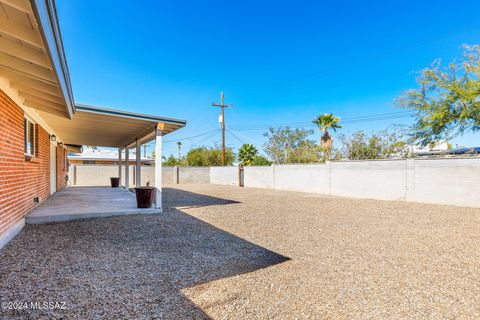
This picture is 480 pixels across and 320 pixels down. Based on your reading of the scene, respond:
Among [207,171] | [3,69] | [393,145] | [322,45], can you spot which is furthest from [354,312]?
[207,171]

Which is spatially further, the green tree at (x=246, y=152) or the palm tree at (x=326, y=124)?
the green tree at (x=246, y=152)

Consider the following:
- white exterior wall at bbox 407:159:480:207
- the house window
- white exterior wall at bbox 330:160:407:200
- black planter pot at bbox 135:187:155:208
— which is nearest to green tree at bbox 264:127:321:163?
white exterior wall at bbox 330:160:407:200

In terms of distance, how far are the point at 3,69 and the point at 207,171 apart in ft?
73.3

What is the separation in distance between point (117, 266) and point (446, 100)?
16.2 m

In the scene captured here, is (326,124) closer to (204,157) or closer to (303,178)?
(303,178)

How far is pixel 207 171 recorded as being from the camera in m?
26.1

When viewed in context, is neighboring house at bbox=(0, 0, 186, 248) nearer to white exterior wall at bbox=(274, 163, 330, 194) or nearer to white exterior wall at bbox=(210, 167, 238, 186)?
white exterior wall at bbox=(274, 163, 330, 194)

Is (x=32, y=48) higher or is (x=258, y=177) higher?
(x=32, y=48)

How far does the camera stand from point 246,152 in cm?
2955

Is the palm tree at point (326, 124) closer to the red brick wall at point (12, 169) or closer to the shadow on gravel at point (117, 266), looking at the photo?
the shadow on gravel at point (117, 266)

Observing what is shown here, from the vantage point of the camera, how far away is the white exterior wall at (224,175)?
22.9m

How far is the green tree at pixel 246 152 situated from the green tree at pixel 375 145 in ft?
43.3

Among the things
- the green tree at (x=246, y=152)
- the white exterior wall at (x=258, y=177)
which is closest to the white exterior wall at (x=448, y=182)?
the white exterior wall at (x=258, y=177)

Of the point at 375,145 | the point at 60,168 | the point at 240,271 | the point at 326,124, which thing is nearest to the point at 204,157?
the point at 326,124
